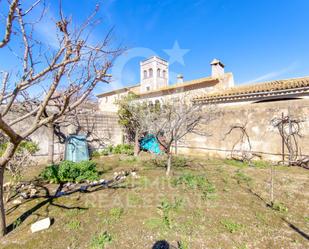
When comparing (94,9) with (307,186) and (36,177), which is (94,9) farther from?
(307,186)

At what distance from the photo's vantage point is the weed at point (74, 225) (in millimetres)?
3560

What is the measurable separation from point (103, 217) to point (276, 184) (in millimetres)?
5316

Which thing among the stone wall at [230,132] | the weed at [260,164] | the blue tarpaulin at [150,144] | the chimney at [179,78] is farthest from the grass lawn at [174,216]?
the chimney at [179,78]

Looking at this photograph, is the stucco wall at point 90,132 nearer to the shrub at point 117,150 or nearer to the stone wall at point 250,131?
the shrub at point 117,150

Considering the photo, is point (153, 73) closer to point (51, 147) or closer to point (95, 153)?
point (95, 153)

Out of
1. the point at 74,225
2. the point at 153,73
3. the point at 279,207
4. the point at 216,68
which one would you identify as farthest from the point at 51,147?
the point at 153,73

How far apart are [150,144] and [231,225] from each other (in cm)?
934

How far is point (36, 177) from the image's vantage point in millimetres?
6844

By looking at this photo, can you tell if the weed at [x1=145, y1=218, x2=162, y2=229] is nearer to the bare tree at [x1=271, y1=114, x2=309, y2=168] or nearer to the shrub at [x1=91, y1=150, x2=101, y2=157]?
the bare tree at [x1=271, y1=114, x2=309, y2=168]

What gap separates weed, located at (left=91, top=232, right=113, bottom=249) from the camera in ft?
10.00

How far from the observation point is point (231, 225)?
11.9ft

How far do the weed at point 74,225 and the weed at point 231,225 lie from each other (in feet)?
9.12

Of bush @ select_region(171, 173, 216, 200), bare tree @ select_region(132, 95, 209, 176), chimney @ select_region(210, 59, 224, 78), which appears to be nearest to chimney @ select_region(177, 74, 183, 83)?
chimney @ select_region(210, 59, 224, 78)

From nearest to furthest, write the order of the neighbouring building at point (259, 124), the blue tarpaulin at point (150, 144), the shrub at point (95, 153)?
the neighbouring building at point (259, 124), the shrub at point (95, 153), the blue tarpaulin at point (150, 144)
